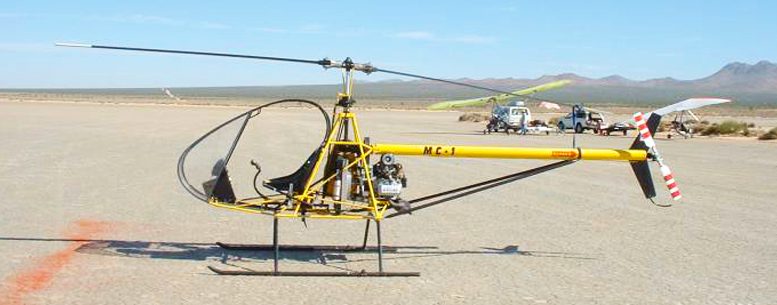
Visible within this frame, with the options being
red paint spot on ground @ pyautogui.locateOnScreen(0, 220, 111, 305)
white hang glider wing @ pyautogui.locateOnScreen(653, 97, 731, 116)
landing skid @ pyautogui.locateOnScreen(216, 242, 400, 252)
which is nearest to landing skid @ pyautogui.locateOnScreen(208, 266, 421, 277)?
landing skid @ pyautogui.locateOnScreen(216, 242, 400, 252)

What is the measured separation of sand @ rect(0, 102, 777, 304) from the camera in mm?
6641

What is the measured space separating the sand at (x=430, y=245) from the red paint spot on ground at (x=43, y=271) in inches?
0.7

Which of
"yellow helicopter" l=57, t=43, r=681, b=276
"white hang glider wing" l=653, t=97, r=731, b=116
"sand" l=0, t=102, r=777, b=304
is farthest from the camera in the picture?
"white hang glider wing" l=653, t=97, r=731, b=116

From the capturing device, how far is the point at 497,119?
130ft

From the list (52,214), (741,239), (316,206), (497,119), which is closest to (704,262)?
(741,239)

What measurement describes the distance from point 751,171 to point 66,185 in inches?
574

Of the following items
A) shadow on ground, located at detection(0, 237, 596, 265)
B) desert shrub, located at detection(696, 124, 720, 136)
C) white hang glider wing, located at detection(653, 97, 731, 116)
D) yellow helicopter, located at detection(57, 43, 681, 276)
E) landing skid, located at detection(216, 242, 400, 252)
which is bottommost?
shadow on ground, located at detection(0, 237, 596, 265)

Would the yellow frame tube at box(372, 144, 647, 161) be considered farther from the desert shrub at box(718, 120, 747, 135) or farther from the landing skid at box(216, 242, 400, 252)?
the desert shrub at box(718, 120, 747, 135)

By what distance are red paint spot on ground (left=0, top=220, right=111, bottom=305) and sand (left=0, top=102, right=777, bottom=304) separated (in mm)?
17

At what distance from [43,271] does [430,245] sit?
3935mm

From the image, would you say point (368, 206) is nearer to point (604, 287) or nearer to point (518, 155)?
point (518, 155)

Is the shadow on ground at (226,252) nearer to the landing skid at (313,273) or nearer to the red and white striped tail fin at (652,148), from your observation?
the landing skid at (313,273)

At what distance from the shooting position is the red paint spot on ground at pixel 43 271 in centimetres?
627

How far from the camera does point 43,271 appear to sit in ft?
23.1
